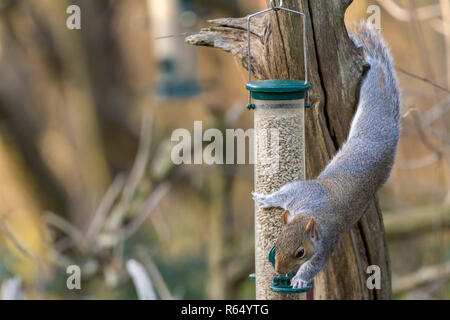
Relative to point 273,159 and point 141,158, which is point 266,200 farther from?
point 141,158

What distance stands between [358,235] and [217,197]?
1.71 metres

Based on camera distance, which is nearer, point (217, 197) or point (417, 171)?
point (217, 197)

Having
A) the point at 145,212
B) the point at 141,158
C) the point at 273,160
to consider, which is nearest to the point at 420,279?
the point at 145,212

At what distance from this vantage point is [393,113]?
230cm

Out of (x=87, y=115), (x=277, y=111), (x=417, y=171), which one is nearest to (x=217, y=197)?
(x=87, y=115)

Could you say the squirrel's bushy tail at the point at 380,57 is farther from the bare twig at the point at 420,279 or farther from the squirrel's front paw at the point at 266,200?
the bare twig at the point at 420,279

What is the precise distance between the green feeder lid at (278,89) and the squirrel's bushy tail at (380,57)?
18.2 inches

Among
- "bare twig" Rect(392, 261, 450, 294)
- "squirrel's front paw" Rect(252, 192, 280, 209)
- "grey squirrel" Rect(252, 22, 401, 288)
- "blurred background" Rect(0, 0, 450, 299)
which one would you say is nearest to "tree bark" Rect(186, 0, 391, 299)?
"grey squirrel" Rect(252, 22, 401, 288)

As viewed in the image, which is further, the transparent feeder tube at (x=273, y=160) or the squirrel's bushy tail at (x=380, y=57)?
the squirrel's bushy tail at (x=380, y=57)

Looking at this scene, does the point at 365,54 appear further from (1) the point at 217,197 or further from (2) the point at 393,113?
(1) the point at 217,197

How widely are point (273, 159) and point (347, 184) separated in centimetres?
24

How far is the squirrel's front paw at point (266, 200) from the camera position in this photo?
2027 millimetres

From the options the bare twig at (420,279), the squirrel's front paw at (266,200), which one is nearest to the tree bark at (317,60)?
the squirrel's front paw at (266,200)
